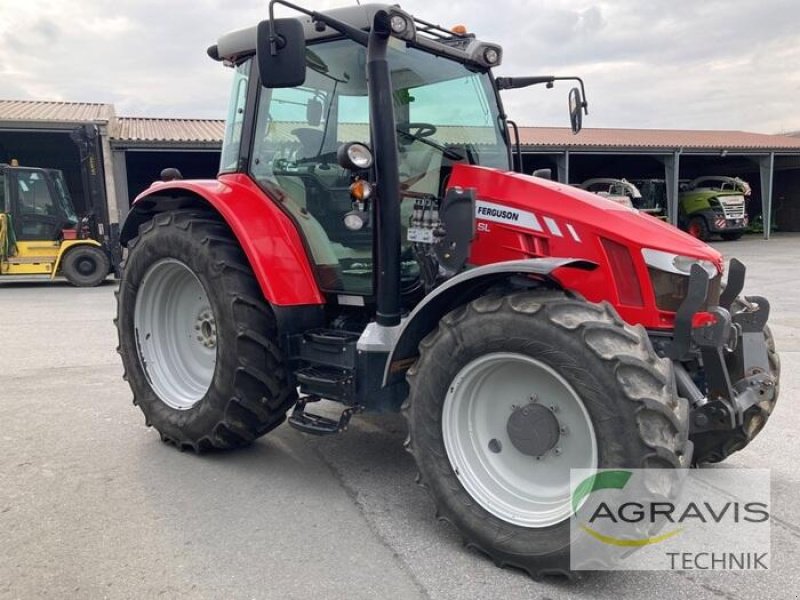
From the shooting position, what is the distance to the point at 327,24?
299 cm

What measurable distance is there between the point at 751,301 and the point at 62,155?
2233 centimetres

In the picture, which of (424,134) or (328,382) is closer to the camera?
(328,382)

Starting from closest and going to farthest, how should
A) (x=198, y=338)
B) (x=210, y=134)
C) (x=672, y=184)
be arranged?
1. (x=198, y=338)
2. (x=210, y=134)
3. (x=672, y=184)

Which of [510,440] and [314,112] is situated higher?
[314,112]

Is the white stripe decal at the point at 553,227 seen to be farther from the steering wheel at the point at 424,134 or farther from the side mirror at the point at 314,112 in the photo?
the side mirror at the point at 314,112

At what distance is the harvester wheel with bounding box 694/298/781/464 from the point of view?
10.5ft

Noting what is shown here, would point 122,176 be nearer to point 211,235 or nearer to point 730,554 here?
point 211,235

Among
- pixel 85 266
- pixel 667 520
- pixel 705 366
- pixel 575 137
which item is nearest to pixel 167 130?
pixel 85 266

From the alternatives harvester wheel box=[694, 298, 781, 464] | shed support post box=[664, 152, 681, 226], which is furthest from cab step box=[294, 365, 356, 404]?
shed support post box=[664, 152, 681, 226]

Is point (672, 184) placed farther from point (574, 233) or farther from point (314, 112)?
point (574, 233)

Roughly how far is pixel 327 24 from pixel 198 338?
2.16 meters

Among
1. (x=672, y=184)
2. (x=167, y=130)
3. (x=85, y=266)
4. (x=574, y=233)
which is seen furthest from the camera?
(x=672, y=184)

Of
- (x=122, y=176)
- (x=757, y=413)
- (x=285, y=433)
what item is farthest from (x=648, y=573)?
(x=122, y=176)

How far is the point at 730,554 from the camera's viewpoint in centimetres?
273
